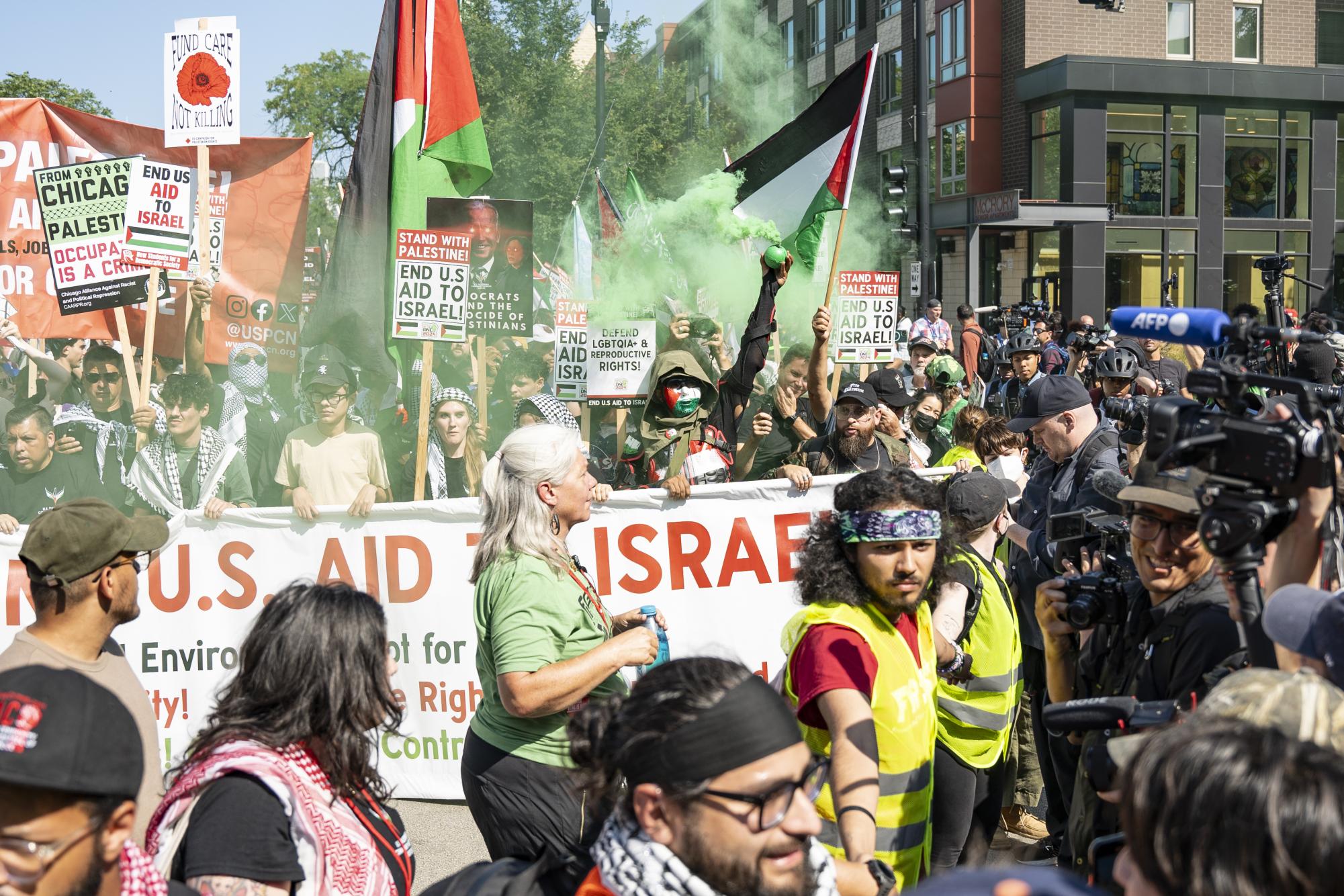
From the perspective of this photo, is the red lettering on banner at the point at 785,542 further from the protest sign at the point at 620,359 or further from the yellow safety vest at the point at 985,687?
the protest sign at the point at 620,359

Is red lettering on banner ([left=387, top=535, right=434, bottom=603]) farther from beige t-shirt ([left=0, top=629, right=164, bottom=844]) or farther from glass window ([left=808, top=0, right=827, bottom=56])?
glass window ([left=808, top=0, right=827, bottom=56])

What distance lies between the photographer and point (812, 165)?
394 inches

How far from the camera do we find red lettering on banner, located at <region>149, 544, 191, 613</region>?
6141 mm

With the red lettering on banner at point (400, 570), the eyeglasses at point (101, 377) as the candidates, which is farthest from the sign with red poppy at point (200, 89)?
the red lettering on banner at point (400, 570)

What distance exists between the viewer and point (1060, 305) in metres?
31.6

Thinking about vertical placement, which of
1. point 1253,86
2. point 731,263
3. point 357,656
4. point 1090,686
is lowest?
point 1090,686

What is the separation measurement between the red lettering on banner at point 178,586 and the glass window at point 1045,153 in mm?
29136

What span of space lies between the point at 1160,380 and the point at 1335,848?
31.0 ft

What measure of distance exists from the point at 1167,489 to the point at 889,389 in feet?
15.0

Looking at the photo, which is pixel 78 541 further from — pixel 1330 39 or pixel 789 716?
pixel 1330 39

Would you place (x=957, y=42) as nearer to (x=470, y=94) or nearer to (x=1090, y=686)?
(x=470, y=94)

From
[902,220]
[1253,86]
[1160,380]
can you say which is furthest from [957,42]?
[1160,380]

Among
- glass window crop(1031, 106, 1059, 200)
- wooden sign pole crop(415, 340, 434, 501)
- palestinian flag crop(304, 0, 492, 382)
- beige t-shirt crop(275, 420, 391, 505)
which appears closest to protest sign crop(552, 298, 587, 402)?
palestinian flag crop(304, 0, 492, 382)

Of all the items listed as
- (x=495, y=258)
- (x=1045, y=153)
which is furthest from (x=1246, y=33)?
(x=495, y=258)
